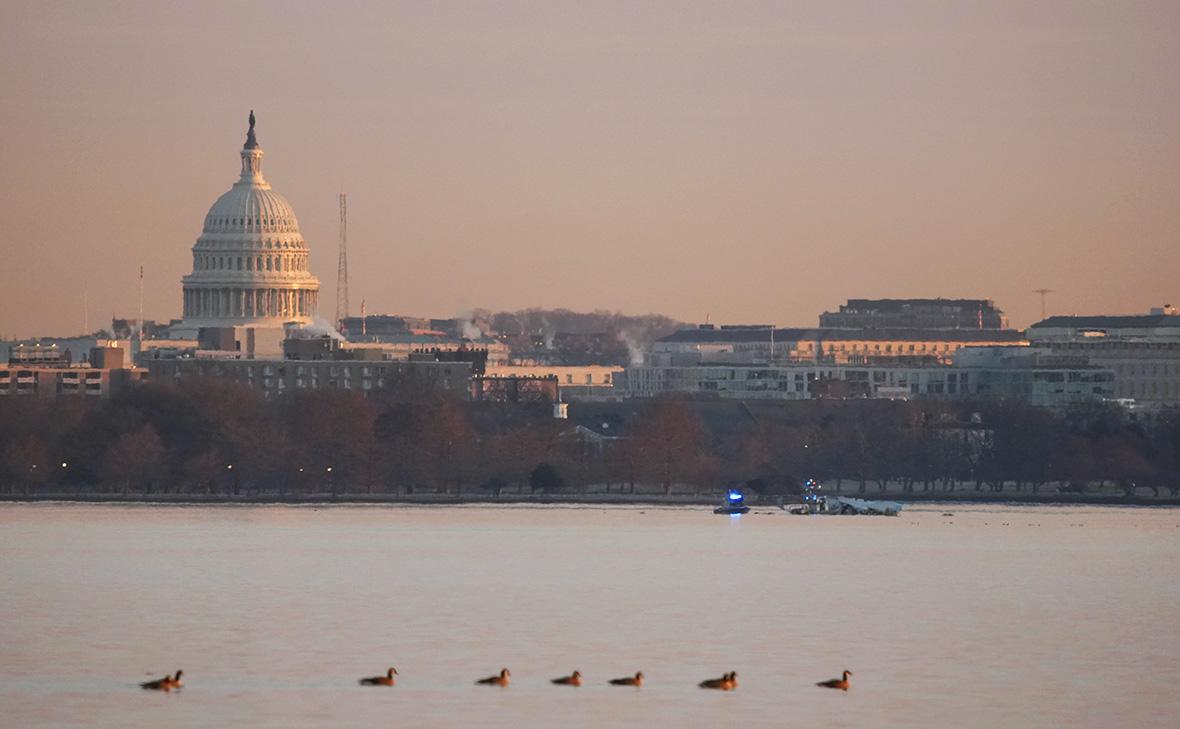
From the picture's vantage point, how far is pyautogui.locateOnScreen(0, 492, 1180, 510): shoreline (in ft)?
451

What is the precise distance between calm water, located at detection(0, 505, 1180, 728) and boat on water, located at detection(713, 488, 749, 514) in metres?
21.4

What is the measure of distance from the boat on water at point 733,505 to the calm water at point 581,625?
21.4m

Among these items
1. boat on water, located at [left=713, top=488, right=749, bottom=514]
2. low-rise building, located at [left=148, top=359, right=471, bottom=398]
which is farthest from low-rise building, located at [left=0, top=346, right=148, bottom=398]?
boat on water, located at [left=713, top=488, right=749, bottom=514]

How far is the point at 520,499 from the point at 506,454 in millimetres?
5408

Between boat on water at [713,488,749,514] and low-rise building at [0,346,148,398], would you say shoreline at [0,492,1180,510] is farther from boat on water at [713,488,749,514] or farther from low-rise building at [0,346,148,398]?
low-rise building at [0,346,148,398]

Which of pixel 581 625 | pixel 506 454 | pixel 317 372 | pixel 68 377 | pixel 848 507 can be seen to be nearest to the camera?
pixel 581 625

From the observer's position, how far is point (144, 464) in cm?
14162

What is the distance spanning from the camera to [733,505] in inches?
5320

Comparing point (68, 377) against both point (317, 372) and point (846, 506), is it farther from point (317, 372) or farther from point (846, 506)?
point (846, 506)

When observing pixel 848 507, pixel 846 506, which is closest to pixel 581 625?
pixel 848 507

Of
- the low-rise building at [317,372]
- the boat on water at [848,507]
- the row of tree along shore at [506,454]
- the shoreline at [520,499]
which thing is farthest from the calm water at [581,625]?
the low-rise building at [317,372]

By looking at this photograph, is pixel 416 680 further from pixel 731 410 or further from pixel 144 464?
pixel 731 410

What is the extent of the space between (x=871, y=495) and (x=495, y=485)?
15.2 metres

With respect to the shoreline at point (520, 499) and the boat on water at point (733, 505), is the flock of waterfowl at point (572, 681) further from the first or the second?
the shoreline at point (520, 499)
